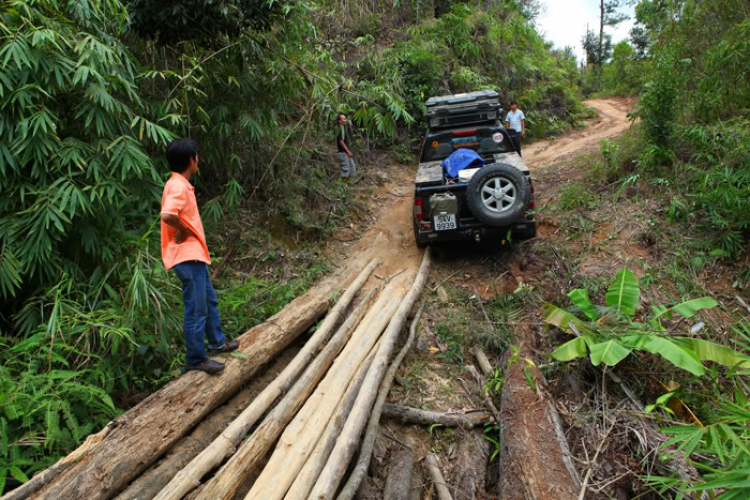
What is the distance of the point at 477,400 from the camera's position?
374 cm

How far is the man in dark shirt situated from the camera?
29.5 ft

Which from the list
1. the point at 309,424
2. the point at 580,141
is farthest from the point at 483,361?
the point at 580,141

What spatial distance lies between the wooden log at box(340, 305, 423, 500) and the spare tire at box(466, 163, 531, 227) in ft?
6.21

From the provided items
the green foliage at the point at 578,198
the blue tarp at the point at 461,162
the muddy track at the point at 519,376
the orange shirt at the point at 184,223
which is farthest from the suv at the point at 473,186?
the orange shirt at the point at 184,223

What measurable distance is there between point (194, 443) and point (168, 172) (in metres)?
3.29

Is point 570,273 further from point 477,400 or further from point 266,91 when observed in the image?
point 266,91

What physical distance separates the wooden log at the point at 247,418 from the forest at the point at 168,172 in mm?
855

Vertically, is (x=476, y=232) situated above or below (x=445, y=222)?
below

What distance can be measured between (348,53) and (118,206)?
10600 millimetres

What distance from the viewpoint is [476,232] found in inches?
225

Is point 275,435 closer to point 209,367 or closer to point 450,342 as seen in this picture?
point 209,367

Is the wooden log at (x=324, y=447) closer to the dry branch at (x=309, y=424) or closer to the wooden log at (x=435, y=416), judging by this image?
the dry branch at (x=309, y=424)

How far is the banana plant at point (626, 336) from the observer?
2.93 meters

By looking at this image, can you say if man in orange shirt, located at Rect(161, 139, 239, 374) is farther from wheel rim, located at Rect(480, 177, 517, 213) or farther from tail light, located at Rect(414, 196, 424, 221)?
wheel rim, located at Rect(480, 177, 517, 213)
